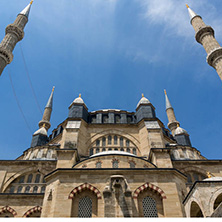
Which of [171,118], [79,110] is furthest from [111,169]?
[171,118]

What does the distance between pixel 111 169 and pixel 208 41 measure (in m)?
16.9

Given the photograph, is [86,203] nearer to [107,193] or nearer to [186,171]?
[107,193]

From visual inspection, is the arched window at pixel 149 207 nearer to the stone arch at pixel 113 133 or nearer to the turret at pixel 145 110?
the stone arch at pixel 113 133

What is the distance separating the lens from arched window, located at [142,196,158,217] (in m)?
10.8

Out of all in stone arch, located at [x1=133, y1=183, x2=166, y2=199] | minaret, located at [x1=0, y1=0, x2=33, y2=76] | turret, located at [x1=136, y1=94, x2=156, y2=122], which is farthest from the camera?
turret, located at [x1=136, y1=94, x2=156, y2=122]

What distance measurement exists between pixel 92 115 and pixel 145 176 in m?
11.8

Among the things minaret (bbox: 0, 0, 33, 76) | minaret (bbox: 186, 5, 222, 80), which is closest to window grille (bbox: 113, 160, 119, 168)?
minaret (bbox: 186, 5, 222, 80)

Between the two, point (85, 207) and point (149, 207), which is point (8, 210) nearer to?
point (85, 207)

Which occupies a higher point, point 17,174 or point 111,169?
point 17,174

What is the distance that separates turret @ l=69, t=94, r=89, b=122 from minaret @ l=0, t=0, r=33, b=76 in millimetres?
7298

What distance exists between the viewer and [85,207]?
11062mm

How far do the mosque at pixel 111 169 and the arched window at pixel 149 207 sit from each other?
5 centimetres

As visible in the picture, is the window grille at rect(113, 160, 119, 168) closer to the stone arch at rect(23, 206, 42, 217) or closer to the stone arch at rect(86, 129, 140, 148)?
the stone arch at rect(86, 129, 140, 148)

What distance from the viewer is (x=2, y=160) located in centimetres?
1856
